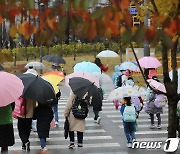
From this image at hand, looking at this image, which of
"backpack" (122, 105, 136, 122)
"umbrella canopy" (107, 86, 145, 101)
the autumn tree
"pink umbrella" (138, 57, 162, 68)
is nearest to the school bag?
"umbrella canopy" (107, 86, 145, 101)

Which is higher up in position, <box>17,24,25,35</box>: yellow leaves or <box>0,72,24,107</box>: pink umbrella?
<box>17,24,25,35</box>: yellow leaves

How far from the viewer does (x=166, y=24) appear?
3.23 metres

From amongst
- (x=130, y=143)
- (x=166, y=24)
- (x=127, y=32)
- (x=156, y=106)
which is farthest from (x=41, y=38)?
(x=156, y=106)

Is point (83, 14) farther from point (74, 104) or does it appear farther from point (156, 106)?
point (156, 106)

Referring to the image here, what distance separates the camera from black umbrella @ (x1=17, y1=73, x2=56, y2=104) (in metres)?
8.73

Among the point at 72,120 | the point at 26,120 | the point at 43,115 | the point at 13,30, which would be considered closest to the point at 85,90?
the point at 72,120

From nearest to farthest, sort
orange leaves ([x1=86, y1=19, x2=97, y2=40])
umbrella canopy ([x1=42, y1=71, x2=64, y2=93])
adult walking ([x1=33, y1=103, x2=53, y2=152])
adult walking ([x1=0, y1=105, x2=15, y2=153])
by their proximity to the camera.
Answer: orange leaves ([x1=86, y1=19, x2=97, y2=40]) → adult walking ([x1=0, y1=105, x2=15, y2=153]) → adult walking ([x1=33, y1=103, x2=53, y2=152]) → umbrella canopy ([x1=42, y1=71, x2=64, y2=93])

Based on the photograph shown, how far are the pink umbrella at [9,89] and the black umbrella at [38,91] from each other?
68 centimetres

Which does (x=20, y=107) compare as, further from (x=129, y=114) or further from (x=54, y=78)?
(x=129, y=114)

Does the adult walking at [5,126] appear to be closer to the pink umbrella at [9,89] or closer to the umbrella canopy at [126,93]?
the pink umbrella at [9,89]

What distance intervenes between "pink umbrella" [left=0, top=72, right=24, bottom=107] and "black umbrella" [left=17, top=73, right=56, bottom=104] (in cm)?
68

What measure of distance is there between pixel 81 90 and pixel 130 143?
1603 mm

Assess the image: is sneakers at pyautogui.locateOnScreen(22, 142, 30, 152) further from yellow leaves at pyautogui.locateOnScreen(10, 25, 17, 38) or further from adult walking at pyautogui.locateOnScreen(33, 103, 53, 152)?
yellow leaves at pyautogui.locateOnScreen(10, 25, 17, 38)

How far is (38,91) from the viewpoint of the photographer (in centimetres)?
880
